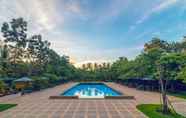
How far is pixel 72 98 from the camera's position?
15.2 metres

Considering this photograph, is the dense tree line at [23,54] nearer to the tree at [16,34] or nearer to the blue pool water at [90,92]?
the tree at [16,34]

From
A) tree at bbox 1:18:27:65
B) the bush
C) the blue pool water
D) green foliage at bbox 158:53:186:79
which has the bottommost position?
the blue pool water

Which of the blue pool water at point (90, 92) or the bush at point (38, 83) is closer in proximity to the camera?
the blue pool water at point (90, 92)

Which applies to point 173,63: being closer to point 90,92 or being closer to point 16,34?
A: point 90,92

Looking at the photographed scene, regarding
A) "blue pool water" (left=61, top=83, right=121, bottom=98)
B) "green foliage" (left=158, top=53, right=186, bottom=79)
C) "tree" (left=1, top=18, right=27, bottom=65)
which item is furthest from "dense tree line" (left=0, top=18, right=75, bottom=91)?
"green foliage" (left=158, top=53, right=186, bottom=79)

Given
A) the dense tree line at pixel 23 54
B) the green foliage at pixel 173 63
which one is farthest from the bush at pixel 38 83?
the green foliage at pixel 173 63

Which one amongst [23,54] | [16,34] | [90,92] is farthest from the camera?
[23,54]

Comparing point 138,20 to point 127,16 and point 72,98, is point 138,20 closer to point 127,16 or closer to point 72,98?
point 127,16

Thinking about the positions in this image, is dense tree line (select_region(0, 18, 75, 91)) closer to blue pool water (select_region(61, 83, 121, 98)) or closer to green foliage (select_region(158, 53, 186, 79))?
blue pool water (select_region(61, 83, 121, 98))

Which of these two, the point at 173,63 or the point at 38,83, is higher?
the point at 173,63

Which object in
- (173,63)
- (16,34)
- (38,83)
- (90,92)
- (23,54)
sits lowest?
(90,92)

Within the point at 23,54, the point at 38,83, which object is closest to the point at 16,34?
the point at 23,54

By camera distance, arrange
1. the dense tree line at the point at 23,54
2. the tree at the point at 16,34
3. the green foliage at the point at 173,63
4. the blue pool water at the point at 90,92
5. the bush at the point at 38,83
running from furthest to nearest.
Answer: the tree at the point at 16,34, the dense tree line at the point at 23,54, the bush at the point at 38,83, the blue pool water at the point at 90,92, the green foliage at the point at 173,63

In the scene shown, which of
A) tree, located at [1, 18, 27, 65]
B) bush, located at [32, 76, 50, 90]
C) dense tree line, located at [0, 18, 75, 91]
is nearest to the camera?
bush, located at [32, 76, 50, 90]
